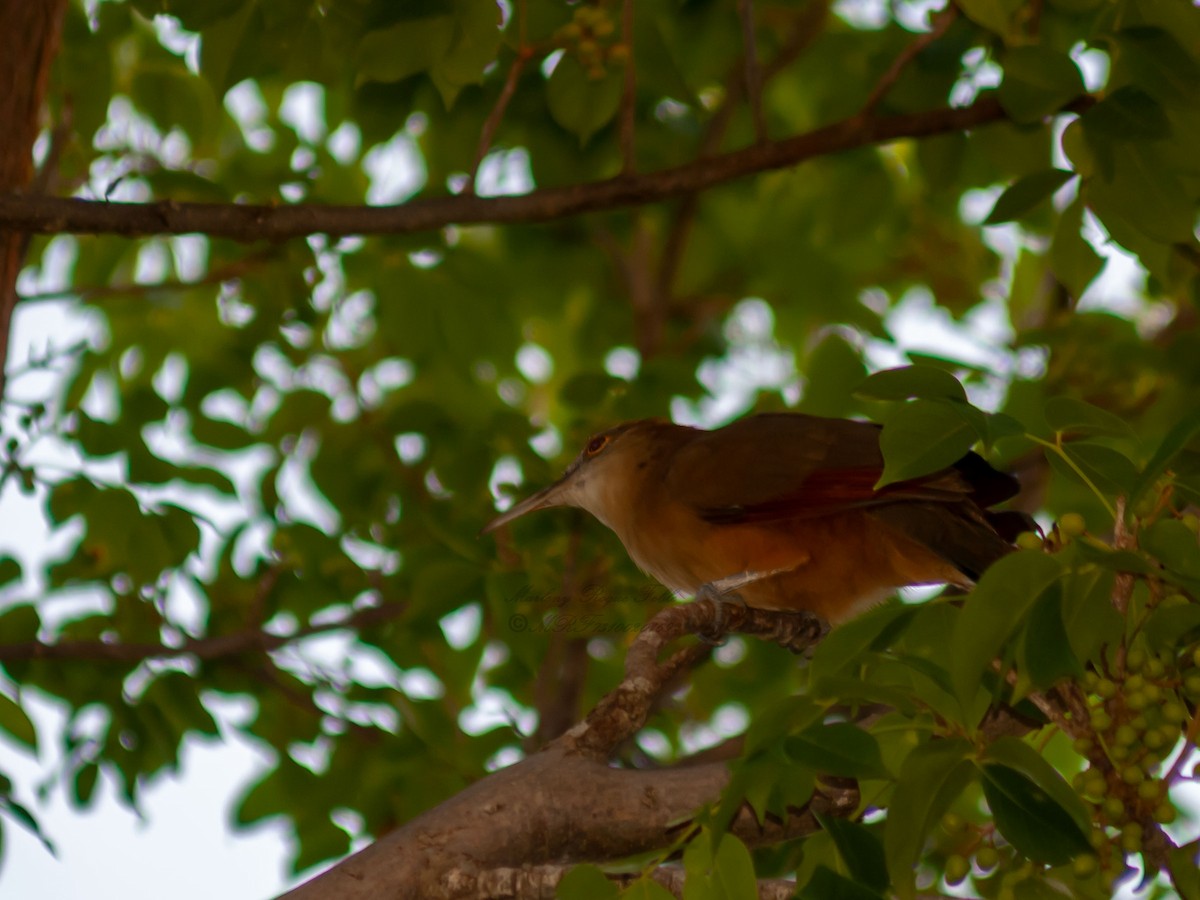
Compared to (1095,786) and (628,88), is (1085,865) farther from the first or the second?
(628,88)

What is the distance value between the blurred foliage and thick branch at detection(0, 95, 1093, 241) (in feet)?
0.42

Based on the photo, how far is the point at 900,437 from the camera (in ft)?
7.09

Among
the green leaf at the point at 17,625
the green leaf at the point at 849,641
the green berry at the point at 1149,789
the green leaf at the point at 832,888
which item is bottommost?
the green leaf at the point at 17,625

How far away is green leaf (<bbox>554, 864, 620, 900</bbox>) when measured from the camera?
2107 mm

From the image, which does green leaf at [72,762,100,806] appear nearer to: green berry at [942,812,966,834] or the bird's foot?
the bird's foot

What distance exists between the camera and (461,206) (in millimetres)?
3559

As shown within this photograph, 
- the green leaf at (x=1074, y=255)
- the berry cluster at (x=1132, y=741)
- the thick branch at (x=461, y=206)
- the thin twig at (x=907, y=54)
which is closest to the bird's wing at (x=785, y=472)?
the green leaf at (x=1074, y=255)

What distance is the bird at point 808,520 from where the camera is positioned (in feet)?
12.6

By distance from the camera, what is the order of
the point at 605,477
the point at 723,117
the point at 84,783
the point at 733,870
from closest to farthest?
1. the point at 733,870
2. the point at 84,783
3. the point at 605,477
4. the point at 723,117

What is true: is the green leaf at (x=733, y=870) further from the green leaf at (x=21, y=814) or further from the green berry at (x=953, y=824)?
the green leaf at (x=21, y=814)

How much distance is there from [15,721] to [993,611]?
95.9 inches

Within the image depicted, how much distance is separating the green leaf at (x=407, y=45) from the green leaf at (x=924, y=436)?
1.62 meters

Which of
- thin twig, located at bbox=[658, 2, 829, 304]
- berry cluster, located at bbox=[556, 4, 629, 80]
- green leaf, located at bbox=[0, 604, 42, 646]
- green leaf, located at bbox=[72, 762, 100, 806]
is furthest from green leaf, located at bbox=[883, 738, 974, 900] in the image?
thin twig, located at bbox=[658, 2, 829, 304]

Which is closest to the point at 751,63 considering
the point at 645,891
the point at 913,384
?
the point at 913,384
